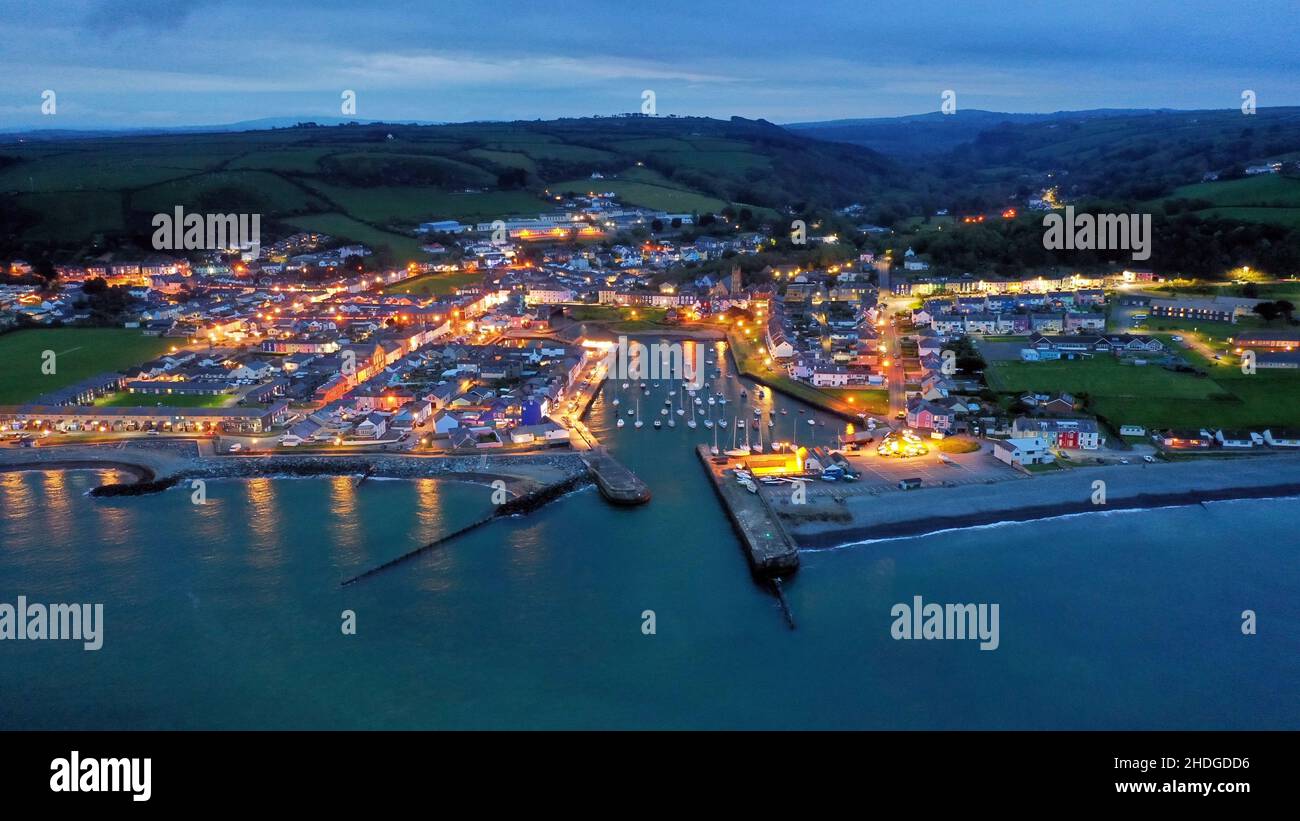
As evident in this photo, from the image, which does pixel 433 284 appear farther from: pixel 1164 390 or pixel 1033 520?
pixel 1033 520

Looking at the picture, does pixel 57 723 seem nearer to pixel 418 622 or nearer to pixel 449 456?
pixel 418 622

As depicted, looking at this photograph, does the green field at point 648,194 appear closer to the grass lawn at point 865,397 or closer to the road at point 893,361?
the road at point 893,361

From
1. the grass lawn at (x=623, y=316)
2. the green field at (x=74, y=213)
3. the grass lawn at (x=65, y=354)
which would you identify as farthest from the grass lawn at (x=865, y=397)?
the green field at (x=74, y=213)

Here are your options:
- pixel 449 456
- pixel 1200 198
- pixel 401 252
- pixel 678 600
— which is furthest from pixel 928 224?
pixel 678 600

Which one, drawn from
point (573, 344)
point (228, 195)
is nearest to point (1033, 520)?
point (573, 344)

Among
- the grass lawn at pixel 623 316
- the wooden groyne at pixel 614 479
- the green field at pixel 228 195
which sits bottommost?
the wooden groyne at pixel 614 479

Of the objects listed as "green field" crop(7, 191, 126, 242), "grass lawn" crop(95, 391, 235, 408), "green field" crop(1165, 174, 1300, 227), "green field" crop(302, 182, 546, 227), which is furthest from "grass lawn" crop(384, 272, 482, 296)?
"green field" crop(1165, 174, 1300, 227)
